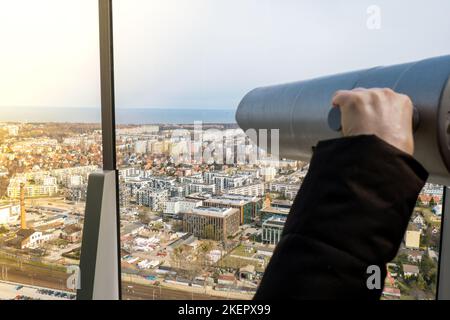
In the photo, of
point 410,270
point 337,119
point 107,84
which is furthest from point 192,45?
point 410,270

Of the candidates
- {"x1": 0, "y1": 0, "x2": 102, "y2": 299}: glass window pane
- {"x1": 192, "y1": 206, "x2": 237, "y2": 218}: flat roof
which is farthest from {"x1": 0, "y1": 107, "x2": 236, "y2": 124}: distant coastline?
{"x1": 192, "y1": 206, "x2": 237, "y2": 218}: flat roof

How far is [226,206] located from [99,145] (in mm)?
495

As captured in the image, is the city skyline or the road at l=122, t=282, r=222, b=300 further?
the road at l=122, t=282, r=222, b=300

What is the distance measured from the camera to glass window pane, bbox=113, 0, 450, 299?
120 cm

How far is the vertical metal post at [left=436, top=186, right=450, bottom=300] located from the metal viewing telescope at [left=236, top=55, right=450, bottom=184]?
794mm

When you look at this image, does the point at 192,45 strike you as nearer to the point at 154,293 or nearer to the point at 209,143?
the point at 209,143

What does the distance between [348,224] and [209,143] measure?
0.99 m

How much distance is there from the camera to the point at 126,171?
53.4 inches

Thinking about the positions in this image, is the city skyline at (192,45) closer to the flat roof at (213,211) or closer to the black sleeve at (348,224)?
the flat roof at (213,211)

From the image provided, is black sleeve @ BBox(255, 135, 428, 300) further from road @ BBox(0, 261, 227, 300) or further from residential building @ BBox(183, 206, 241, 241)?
road @ BBox(0, 261, 227, 300)

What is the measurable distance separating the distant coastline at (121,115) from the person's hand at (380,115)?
0.89m

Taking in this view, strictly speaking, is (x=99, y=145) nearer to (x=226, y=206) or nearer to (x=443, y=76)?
(x=226, y=206)

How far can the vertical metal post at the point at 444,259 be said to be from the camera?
125 cm
